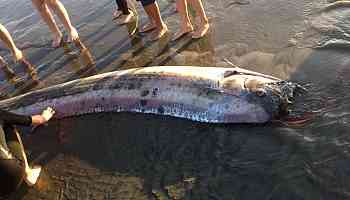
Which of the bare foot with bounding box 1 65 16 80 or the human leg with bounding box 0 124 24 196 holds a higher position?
the human leg with bounding box 0 124 24 196

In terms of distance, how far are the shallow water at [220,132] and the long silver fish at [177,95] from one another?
138mm

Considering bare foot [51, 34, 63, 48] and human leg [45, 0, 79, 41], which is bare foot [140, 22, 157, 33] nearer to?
human leg [45, 0, 79, 41]

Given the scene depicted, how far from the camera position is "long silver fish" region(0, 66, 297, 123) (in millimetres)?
4520

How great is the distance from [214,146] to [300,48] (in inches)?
81.7

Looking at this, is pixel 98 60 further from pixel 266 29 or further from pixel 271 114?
pixel 271 114

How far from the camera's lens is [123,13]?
26.1 feet

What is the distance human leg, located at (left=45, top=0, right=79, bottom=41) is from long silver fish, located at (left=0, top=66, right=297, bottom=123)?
80.3 inches

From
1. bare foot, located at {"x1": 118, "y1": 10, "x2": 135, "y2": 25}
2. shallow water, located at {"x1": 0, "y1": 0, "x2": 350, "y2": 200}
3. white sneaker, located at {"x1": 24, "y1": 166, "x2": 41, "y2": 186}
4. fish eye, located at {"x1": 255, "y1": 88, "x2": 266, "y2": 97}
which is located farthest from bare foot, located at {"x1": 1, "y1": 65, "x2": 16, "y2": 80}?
fish eye, located at {"x1": 255, "y1": 88, "x2": 266, "y2": 97}

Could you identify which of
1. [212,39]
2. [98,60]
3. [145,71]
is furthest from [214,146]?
[98,60]

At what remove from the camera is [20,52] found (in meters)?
7.55

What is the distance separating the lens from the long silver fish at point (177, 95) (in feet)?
14.8

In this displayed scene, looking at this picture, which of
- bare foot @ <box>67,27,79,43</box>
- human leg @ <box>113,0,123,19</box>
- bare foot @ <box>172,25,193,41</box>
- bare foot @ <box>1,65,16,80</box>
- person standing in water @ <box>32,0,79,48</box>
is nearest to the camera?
bare foot @ <box>172,25,193,41</box>

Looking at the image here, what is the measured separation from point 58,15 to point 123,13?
1.29 meters

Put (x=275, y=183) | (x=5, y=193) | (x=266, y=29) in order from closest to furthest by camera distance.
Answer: (x=275, y=183), (x=5, y=193), (x=266, y=29)
